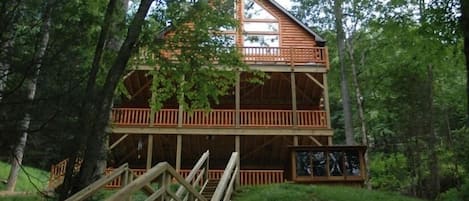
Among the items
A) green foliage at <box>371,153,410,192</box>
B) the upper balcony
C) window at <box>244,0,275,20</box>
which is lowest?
green foliage at <box>371,153,410,192</box>

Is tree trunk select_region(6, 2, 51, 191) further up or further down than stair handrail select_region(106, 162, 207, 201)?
further up

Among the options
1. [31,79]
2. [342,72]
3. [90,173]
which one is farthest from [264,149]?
[31,79]

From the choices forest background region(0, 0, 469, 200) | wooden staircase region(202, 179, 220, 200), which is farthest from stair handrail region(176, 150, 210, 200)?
forest background region(0, 0, 469, 200)

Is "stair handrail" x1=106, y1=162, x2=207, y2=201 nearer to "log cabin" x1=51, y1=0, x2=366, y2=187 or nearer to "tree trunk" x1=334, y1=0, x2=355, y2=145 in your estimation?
"log cabin" x1=51, y1=0, x2=366, y2=187

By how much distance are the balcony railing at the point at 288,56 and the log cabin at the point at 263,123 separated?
4cm

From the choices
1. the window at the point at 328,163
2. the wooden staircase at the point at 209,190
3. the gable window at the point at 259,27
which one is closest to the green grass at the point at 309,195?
the wooden staircase at the point at 209,190

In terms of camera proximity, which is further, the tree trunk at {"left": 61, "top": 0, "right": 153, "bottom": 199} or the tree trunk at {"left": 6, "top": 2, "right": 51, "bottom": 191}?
the tree trunk at {"left": 61, "top": 0, "right": 153, "bottom": 199}

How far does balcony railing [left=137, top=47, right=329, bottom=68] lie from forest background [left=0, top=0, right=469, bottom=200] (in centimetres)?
220

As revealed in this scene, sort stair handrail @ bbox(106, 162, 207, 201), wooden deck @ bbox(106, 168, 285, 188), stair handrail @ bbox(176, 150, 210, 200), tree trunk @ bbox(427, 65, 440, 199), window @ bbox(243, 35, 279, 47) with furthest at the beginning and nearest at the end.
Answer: window @ bbox(243, 35, 279, 47), tree trunk @ bbox(427, 65, 440, 199), wooden deck @ bbox(106, 168, 285, 188), stair handrail @ bbox(176, 150, 210, 200), stair handrail @ bbox(106, 162, 207, 201)

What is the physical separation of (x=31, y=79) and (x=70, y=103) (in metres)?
0.60

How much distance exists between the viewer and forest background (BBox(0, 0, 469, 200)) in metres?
4.54

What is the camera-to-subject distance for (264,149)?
1888cm

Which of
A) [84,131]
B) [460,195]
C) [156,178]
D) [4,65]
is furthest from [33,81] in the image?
[460,195]

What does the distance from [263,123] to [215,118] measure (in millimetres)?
1811
